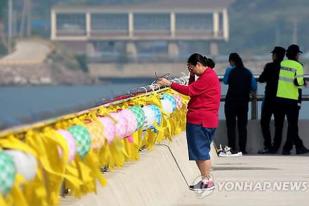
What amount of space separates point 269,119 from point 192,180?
486 cm

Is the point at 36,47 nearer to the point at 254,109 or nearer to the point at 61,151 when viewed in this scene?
Answer: the point at 254,109

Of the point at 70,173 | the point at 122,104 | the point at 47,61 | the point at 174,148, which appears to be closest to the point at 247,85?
the point at 174,148

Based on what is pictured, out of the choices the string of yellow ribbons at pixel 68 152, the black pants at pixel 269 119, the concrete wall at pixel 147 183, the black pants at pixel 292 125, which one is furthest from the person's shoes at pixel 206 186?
the black pants at pixel 269 119

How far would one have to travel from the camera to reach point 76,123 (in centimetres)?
1069

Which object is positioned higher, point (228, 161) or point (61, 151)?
point (61, 151)

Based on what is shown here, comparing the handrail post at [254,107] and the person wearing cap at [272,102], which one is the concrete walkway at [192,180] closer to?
the person wearing cap at [272,102]

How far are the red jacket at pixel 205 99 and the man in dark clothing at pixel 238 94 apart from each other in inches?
246

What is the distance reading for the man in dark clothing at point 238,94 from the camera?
20.5 meters

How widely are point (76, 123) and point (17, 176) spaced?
2.18 meters

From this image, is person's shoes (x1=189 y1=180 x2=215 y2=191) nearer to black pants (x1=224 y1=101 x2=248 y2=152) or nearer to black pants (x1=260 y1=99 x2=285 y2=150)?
black pants (x1=260 y1=99 x2=285 y2=150)

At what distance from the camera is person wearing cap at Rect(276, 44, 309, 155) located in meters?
19.8

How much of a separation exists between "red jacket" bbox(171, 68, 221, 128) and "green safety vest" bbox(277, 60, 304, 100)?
18.8 feet

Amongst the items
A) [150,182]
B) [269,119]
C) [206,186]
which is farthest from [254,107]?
[150,182]

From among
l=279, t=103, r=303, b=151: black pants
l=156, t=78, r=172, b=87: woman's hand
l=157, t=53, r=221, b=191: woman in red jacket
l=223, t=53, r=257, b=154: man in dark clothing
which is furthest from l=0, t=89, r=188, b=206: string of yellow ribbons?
l=223, t=53, r=257, b=154: man in dark clothing
